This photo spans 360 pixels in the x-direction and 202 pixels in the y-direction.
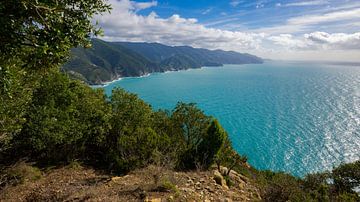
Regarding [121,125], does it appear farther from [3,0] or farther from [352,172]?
[352,172]

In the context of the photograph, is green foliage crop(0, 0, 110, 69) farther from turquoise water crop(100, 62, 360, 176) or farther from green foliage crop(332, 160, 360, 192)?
turquoise water crop(100, 62, 360, 176)

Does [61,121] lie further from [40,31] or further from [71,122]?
[40,31]

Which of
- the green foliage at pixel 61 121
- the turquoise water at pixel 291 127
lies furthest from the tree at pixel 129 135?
the turquoise water at pixel 291 127

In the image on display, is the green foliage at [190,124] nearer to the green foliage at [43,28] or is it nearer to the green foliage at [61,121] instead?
the green foliage at [61,121]

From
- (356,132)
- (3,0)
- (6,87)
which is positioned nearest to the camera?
(3,0)

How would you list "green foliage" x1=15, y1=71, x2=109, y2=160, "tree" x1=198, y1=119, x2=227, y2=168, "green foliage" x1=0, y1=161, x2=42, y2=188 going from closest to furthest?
1. "green foliage" x1=0, y1=161, x2=42, y2=188
2. "green foliage" x1=15, y1=71, x2=109, y2=160
3. "tree" x1=198, y1=119, x2=227, y2=168

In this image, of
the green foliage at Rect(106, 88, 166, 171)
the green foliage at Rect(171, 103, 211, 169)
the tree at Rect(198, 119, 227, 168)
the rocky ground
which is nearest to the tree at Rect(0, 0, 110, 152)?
the rocky ground

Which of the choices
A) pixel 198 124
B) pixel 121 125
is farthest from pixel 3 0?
pixel 198 124

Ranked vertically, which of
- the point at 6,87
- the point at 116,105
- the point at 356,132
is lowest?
the point at 356,132
